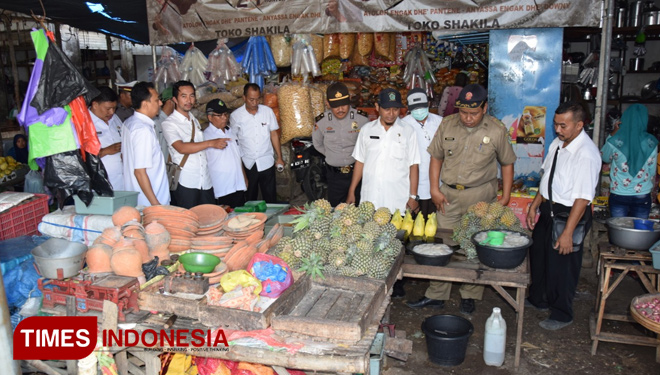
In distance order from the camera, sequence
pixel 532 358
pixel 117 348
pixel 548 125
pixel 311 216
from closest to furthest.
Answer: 1. pixel 117 348
2. pixel 311 216
3. pixel 532 358
4. pixel 548 125

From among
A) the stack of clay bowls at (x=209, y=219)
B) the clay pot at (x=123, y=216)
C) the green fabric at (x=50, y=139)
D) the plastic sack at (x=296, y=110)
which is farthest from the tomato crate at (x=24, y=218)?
the plastic sack at (x=296, y=110)

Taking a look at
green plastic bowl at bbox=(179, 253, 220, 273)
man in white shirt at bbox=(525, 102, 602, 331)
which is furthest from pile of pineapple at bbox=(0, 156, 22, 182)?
man in white shirt at bbox=(525, 102, 602, 331)

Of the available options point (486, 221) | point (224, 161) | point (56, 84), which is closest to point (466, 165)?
point (486, 221)

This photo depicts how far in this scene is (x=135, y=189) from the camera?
4.16m

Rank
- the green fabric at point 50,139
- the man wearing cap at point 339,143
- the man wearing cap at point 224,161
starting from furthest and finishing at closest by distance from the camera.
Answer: the man wearing cap at point 339,143 → the man wearing cap at point 224,161 → the green fabric at point 50,139

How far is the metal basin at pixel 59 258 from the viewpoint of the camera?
2.85 m

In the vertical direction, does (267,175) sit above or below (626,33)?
below

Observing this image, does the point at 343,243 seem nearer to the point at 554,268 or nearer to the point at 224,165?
the point at 554,268

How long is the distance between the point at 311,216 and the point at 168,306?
1101mm

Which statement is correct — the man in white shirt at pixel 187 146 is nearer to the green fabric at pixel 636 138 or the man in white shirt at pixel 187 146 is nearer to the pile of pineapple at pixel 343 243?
the pile of pineapple at pixel 343 243

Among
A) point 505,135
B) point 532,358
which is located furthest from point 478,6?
point 532,358

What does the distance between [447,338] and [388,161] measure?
5.25 ft

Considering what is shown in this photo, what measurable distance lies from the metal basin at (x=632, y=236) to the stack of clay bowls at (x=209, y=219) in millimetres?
2835

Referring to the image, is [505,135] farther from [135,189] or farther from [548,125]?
[135,189]
